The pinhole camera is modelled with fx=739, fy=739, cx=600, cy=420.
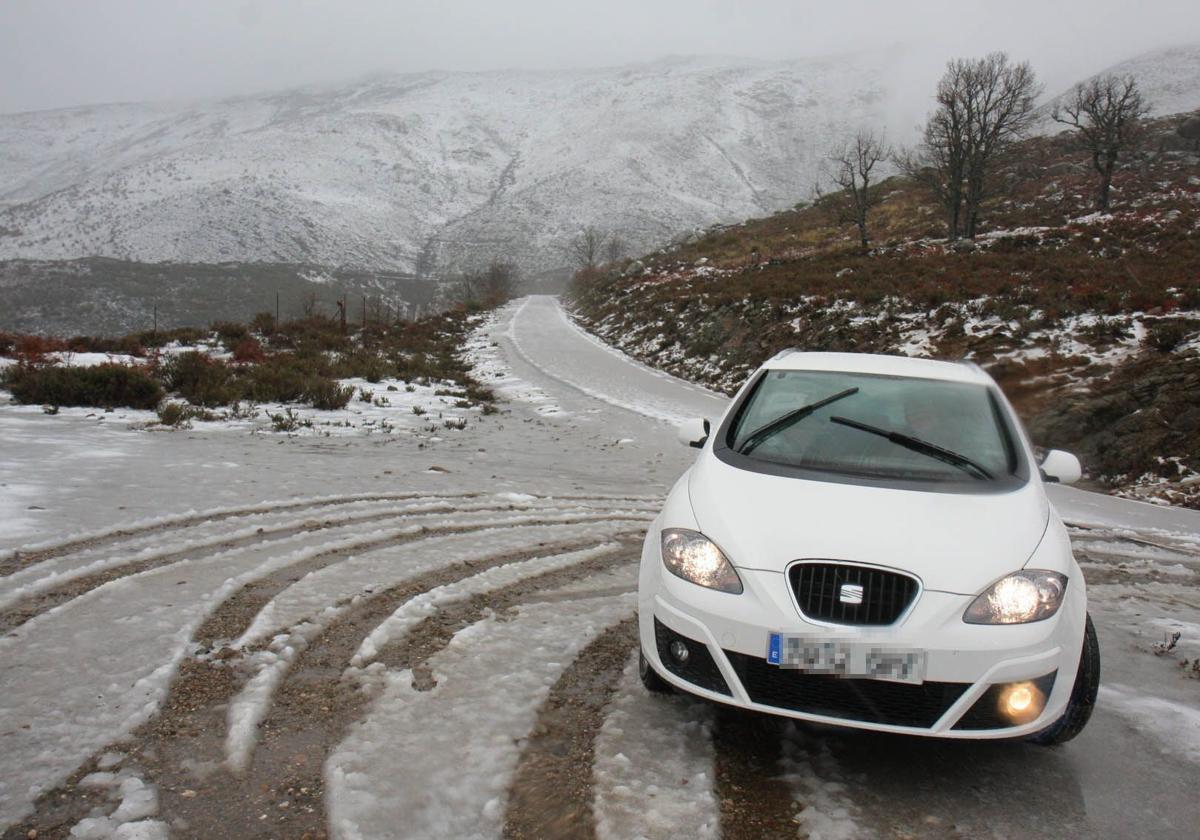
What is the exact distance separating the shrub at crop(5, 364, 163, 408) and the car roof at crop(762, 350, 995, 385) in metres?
11.0

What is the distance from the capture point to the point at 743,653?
2.65 meters

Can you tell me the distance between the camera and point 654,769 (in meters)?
2.75

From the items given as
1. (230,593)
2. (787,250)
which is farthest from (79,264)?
(230,593)

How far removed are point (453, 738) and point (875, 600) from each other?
1691mm

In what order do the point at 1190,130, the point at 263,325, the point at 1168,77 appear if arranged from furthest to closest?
the point at 1168,77, the point at 1190,130, the point at 263,325

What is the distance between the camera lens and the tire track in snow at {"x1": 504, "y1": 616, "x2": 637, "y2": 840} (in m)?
2.43

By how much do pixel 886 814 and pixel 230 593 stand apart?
3647 mm

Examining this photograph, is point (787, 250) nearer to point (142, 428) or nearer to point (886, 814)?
point (142, 428)

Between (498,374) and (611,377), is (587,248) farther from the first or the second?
(611,377)

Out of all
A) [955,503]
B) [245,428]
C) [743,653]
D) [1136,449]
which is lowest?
[1136,449]

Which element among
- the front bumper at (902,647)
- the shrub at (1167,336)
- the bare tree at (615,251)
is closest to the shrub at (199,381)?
the front bumper at (902,647)

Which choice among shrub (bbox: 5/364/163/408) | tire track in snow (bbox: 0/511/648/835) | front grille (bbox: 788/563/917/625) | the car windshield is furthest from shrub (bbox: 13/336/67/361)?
front grille (bbox: 788/563/917/625)

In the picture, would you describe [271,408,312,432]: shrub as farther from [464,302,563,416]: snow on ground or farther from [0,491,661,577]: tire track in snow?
[464,302,563,416]: snow on ground

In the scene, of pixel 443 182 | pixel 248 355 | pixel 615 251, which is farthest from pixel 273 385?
pixel 443 182
